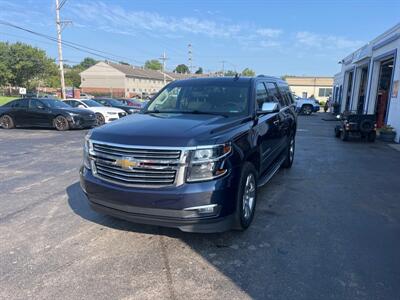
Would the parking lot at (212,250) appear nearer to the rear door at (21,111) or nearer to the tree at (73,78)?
the rear door at (21,111)

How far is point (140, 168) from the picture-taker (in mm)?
3432

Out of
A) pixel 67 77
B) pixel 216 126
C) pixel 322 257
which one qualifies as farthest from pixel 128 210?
pixel 67 77

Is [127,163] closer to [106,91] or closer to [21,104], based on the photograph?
[21,104]

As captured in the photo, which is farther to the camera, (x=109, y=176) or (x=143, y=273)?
(x=109, y=176)

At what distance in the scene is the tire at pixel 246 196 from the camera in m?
3.69

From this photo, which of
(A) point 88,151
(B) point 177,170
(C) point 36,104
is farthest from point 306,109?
(B) point 177,170

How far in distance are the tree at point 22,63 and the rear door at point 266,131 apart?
73113 millimetres

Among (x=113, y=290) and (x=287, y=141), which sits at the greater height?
(x=287, y=141)

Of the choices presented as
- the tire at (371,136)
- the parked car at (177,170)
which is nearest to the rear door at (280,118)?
the parked car at (177,170)

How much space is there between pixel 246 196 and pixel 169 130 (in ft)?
4.16

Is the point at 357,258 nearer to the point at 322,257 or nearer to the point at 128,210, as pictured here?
the point at 322,257

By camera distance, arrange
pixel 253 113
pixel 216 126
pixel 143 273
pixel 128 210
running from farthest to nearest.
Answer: pixel 253 113 → pixel 216 126 → pixel 128 210 → pixel 143 273

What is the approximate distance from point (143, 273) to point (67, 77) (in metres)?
109

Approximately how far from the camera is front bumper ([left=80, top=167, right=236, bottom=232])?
10.8 ft
